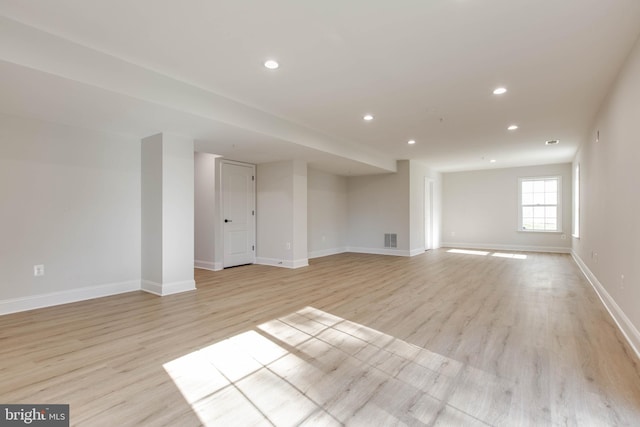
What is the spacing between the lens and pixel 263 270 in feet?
19.3

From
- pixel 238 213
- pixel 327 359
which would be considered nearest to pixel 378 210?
pixel 238 213

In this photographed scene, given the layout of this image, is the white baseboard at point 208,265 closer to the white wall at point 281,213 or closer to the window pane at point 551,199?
the white wall at point 281,213

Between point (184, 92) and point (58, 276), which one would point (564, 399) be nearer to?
point (184, 92)

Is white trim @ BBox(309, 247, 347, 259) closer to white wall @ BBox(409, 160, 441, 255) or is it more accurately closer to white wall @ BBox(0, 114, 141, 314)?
white wall @ BBox(409, 160, 441, 255)

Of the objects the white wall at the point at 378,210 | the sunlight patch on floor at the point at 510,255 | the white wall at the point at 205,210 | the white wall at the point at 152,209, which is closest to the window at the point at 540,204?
the sunlight patch on floor at the point at 510,255

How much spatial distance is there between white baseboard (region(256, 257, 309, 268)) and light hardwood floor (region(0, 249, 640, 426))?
1942mm

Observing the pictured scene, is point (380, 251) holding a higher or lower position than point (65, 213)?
lower

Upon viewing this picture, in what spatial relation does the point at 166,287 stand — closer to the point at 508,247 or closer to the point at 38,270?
the point at 38,270

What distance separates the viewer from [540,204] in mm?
8766

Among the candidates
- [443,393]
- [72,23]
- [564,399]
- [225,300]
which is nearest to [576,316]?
[564,399]

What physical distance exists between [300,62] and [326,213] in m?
5.48

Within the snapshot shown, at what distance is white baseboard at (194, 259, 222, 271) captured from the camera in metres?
5.96

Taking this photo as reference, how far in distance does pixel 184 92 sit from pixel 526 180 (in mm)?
9233

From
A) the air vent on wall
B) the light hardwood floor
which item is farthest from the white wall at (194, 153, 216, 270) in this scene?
the air vent on wall
